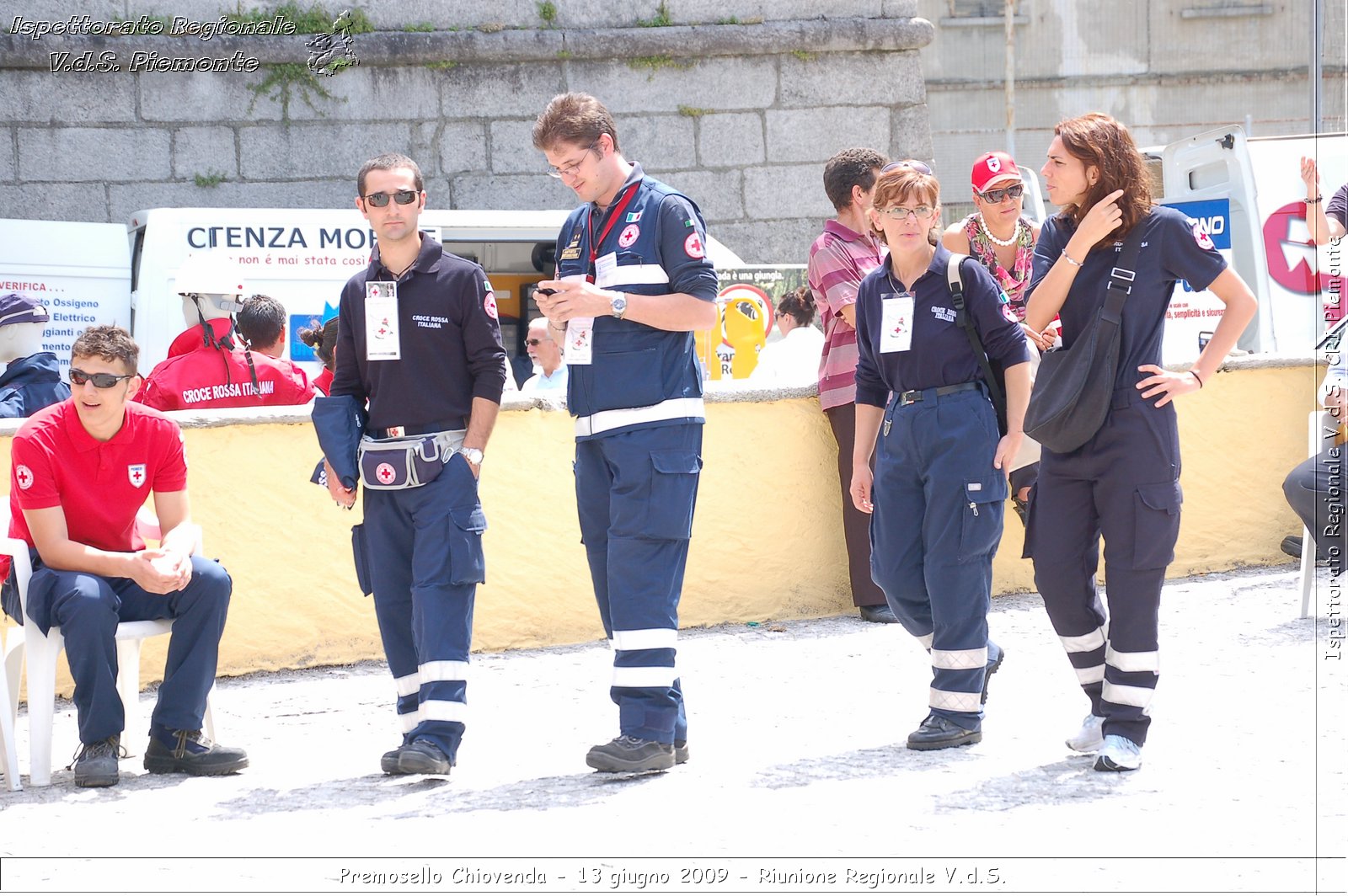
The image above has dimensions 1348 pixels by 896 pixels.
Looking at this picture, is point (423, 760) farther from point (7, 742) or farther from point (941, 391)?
point (941, 391)

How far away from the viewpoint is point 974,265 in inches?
197

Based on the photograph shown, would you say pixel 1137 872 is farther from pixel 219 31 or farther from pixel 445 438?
pixel 219 31

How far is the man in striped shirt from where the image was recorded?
22.5ft

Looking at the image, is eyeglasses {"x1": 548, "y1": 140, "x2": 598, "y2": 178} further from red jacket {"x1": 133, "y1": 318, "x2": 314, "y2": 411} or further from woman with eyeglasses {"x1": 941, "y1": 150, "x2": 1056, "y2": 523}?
red jacket {"x1": 133, "y1": 318, "x2": 314, "y2": 411}

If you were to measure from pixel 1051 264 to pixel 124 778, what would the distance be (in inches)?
134

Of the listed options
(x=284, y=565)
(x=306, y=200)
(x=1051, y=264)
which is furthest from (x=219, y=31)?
(x=1051, y=264)

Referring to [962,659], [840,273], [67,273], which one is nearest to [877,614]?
[840,273]

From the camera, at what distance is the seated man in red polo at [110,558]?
5.11 meters

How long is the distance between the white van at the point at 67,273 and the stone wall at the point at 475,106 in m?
3.35

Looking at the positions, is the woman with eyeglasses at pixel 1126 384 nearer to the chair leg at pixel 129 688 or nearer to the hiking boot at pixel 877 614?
the hiking boot at pixel 877 614

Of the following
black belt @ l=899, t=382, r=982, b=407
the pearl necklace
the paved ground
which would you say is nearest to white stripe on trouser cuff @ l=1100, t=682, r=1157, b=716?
the paved ground

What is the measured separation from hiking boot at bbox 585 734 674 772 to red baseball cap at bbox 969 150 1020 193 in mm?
2774

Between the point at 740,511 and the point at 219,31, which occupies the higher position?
the point at 219,31

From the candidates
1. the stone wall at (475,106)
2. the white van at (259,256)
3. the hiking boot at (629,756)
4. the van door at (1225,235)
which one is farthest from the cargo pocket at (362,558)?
the stone wall at (475,106)
